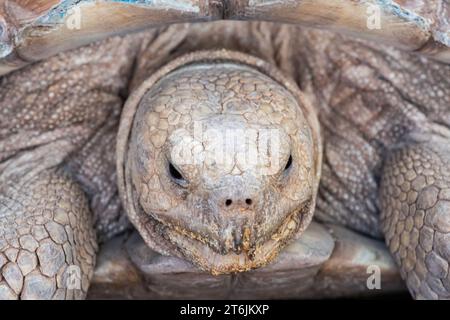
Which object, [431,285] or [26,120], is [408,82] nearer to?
[431,285]

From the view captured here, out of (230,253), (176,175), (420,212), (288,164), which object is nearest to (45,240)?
(176,175)

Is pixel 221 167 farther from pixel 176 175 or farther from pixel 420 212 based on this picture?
pixel 420 212

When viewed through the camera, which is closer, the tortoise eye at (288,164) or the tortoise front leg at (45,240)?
the tortoise eye at (288,164)

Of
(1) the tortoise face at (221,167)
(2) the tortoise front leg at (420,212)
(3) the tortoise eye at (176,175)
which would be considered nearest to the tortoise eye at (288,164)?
(1) the tortoise face at (221,167)

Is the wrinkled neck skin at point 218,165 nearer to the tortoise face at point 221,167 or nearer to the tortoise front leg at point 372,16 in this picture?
the tortoise face at point 221,167

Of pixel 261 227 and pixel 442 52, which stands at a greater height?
pixel 442 52

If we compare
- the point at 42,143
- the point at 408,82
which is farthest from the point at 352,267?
the point at 42,143

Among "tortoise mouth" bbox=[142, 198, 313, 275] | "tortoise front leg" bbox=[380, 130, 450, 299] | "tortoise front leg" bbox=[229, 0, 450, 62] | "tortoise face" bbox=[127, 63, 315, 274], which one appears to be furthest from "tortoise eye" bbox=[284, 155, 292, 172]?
"tortoise front leg" bbox=[380, 130, 450, 299]

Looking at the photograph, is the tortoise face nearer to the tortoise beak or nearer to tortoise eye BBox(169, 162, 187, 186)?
tortoise eye BBox(169, 162, 187, 186)

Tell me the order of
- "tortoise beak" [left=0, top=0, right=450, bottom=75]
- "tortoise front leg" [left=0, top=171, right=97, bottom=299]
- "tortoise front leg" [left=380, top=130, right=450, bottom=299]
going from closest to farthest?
"tortoise beak" [left=0, top=0, right=450, bottom=75] < "tortoise front leg" [left=0, top=171, right=97, bottom=299] < "tortoise front leg" [left=380, top=130, right=450, bottom=299]
